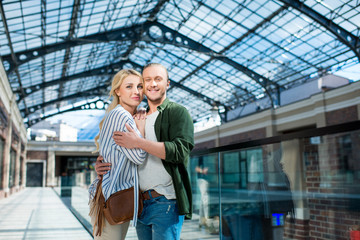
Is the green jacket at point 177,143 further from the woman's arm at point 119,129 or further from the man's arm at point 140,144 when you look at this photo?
the woman's arm at point 119,129

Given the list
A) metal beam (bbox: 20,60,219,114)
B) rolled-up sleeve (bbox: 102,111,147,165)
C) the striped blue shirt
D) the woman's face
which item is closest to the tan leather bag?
the striped blue shirt

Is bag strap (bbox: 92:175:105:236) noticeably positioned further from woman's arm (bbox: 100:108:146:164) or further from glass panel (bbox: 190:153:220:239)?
glass panel (bbox: 190:153:220:239)

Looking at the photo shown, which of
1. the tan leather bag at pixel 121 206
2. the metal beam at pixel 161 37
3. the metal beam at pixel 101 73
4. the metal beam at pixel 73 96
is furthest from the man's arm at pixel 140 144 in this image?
the metal beam at pixel 73 96

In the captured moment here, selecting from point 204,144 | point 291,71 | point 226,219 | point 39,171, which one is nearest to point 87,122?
point 39,171

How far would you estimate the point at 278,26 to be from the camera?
777 inches

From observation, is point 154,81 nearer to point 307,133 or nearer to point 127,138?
point 127,138

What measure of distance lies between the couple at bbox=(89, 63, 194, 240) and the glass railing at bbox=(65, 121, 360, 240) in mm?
678

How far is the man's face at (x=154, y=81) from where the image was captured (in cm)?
193

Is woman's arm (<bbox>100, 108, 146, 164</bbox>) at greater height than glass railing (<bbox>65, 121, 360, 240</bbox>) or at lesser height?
greater

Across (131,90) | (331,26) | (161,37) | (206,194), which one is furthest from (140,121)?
(161,37)

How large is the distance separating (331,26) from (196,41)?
9442mm

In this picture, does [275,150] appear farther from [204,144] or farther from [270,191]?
[204,144]

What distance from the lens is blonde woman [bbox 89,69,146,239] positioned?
176cm

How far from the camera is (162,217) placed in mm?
1785
